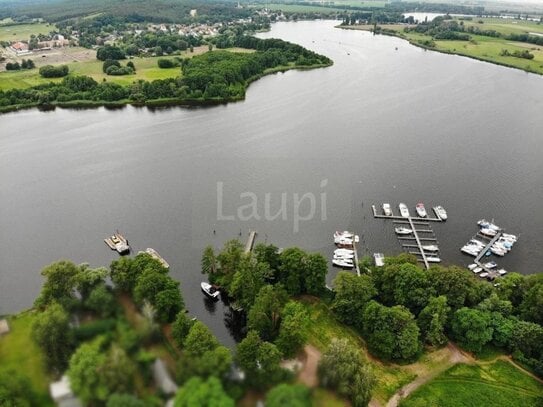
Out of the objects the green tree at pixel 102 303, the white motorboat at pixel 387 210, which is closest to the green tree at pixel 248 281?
the green tree at pixel 102 303

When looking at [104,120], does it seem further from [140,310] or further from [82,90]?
[140,310]

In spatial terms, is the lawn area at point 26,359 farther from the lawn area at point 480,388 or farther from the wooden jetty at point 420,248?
the wooden jetty at point 420,248

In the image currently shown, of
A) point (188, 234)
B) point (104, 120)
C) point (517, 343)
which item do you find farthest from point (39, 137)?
point (517, 343)

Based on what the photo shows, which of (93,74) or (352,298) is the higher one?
(93,74)

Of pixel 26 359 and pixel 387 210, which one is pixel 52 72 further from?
pixel 26 359

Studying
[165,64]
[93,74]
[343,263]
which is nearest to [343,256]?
[343,263]

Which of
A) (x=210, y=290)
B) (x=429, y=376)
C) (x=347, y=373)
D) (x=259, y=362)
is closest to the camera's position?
(x=347, y=373)
